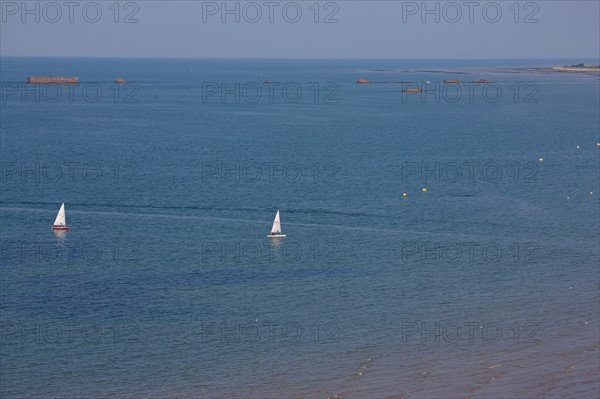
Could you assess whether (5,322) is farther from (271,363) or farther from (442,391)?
(442,391)

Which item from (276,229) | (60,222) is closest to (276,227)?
(276,229)

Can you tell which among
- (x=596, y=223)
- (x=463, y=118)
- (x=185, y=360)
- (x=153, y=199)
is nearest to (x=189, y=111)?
(x=463, y=118)

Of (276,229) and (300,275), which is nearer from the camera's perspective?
(300,275)

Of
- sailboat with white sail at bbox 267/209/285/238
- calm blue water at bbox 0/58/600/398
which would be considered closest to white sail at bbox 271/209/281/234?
sailboat with white sail at bbox 267/209/285/238

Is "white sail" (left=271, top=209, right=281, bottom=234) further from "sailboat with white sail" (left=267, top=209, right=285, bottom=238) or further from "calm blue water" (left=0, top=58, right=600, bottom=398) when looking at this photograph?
"calm blue water" (left=0, top=58, right=600, bottom=398)

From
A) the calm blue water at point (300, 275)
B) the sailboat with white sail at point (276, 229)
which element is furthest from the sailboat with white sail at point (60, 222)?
the sailboat with white sail at point (276, 229)

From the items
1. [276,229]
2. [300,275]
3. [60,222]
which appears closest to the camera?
[300,275]

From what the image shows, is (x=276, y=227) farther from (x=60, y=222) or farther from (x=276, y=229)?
(x=60, y=222)

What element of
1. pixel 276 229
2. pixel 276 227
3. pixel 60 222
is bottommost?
pixel 276 229
